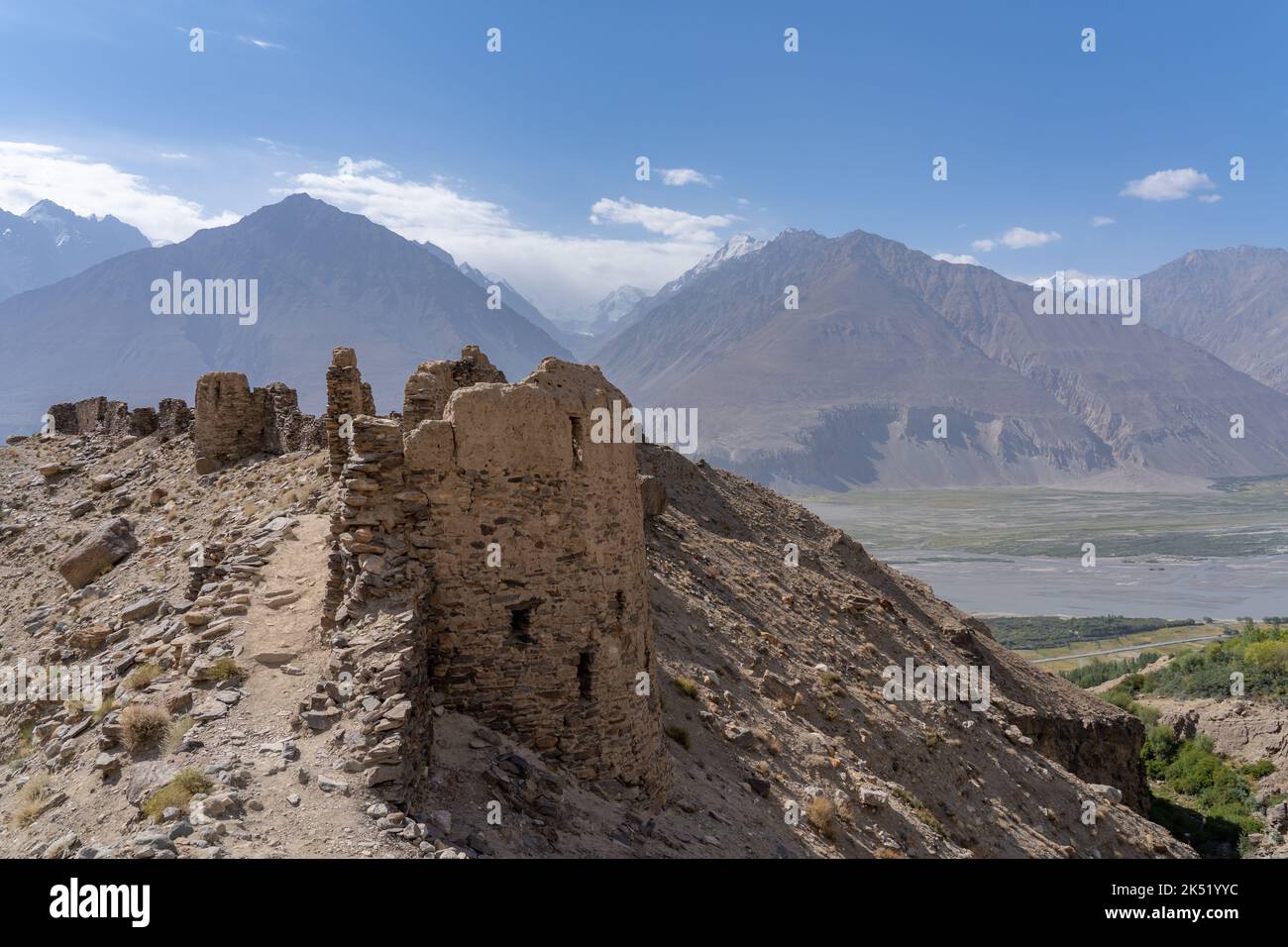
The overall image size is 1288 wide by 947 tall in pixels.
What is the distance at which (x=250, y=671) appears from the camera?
32.4 feet

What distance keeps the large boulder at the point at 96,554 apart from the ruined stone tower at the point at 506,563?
1159cm

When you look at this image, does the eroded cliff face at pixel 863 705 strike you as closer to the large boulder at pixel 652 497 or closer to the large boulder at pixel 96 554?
the large boulder at pixel 652 497

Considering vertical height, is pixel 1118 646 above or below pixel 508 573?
below

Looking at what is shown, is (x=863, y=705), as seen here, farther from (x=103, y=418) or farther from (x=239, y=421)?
(x=103, y=418)

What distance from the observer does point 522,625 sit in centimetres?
1006

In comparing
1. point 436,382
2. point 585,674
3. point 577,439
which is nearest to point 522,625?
point 585,674

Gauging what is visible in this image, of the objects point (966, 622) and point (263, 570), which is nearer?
point (263, 570)

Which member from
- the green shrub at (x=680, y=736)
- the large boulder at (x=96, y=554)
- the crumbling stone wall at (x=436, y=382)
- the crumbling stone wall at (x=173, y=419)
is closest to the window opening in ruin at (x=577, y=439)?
the crumbling stone wall at (x=436, y=382)

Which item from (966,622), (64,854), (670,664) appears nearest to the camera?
(64,854)

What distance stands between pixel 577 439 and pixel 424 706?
11.2ft

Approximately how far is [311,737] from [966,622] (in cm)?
3017

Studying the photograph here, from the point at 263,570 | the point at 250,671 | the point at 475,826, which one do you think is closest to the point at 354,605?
the point at 250,671
